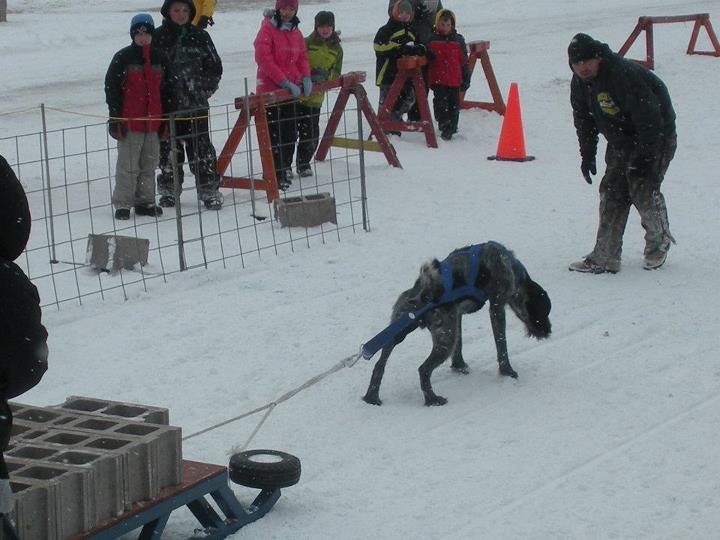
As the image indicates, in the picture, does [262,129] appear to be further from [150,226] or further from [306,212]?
[150,226]

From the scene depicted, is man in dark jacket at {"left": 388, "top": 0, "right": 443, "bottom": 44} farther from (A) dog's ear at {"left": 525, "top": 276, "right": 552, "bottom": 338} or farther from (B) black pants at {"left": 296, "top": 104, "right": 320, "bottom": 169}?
(A) dog's ear at {"left": 525, "top": 276, "right": 552, "bottom": 338}

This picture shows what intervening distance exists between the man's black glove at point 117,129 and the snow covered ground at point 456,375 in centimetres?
198

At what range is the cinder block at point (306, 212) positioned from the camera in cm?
1011

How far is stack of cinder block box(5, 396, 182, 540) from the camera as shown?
420 centimetres

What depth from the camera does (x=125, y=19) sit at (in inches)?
982

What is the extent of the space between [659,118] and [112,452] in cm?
559

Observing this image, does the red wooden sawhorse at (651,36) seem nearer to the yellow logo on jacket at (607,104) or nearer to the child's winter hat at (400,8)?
the child's winter hat at (400,8)

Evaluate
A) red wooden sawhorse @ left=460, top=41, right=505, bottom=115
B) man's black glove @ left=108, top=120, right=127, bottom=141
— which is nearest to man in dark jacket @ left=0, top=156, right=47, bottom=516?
man's black glove @ left=108, top=120, right=127, bottom=141

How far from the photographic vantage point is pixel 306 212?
1014cm

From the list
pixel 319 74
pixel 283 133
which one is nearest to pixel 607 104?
pixel 283 133

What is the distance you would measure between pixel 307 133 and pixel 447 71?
238cm

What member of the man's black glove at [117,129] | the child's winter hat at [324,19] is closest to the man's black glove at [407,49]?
the child's winter hat at [324,19]

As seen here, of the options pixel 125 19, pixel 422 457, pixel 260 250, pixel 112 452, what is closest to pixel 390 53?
pixel 260 250

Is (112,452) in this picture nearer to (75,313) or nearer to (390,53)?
(75,313)
